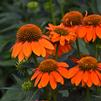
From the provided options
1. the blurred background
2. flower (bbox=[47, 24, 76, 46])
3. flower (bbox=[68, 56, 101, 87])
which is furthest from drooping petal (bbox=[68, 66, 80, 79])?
the blurred background

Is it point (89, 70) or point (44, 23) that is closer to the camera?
point (89, 70)

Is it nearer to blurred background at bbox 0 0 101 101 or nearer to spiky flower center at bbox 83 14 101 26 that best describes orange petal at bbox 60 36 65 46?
spiky flower center at bbox 83 14 101 26

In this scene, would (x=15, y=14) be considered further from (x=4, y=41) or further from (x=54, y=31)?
(x=54, y=31)

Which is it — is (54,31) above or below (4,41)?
above

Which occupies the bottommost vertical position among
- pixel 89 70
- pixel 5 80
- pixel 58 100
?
pixel 5 80

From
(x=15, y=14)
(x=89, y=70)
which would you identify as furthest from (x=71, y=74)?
(x=15, y=14)

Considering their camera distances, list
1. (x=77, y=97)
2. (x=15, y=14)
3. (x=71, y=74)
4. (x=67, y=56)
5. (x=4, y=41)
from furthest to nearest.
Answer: (x=15, y=14) < (x=4, y=41) < (x=67, y=56) < (x=77, y=97) < (x=71, y=74)
